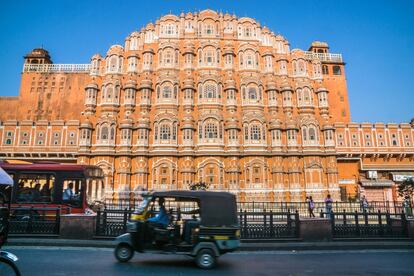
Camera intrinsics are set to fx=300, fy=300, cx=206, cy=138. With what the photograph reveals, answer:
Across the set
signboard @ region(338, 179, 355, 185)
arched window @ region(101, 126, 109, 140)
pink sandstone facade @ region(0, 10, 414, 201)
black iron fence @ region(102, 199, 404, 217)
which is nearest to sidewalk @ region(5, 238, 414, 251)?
black iron fence @ region(102, 199, 404, 217)

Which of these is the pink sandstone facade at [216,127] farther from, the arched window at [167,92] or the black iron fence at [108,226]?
the black iron fence at [108,226]

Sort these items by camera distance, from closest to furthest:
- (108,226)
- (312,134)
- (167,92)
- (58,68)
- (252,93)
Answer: (108,226) → (312,134) → (167,92) → (252,93) → (58,68)

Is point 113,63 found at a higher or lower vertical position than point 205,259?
higher

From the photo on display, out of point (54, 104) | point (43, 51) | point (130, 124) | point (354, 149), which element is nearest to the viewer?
point (130, 124)

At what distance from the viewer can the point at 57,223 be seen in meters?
11.9

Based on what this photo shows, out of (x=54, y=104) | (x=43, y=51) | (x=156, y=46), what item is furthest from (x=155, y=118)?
(x=43, y=51)

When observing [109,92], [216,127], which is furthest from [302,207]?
[109,92]

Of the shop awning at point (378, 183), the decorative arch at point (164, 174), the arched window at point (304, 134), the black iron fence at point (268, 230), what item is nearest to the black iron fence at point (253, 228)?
the black iron fence at point (268, 230)

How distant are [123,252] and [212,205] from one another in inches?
114

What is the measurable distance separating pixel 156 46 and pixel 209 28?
6.88 m

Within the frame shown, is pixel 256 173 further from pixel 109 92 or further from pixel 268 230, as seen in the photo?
pixel 268 230

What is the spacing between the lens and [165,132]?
105 ft

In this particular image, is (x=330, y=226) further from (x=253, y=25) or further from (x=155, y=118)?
(x=253, y=25)

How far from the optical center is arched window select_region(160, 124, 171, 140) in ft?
105
